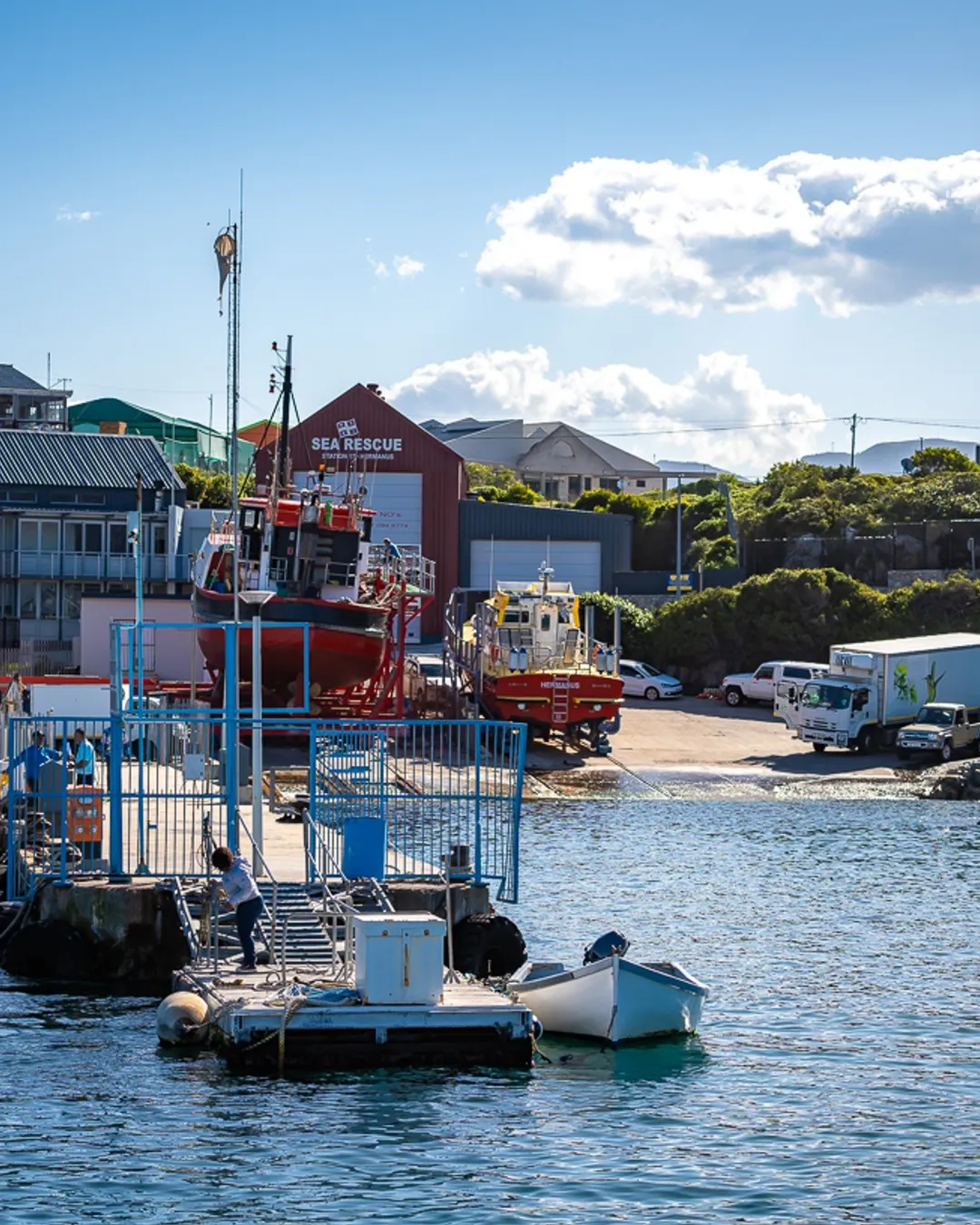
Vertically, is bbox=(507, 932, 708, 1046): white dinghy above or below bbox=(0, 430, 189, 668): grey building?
below

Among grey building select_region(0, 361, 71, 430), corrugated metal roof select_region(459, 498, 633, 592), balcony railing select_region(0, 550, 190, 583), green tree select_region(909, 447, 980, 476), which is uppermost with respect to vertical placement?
grey building select_region(0, 361, 71, 430)

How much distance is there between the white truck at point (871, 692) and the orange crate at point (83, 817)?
28.1 meters

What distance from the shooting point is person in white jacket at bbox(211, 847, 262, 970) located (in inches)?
802

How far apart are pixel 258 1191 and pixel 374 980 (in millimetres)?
3694

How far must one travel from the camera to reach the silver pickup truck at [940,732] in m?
48.0

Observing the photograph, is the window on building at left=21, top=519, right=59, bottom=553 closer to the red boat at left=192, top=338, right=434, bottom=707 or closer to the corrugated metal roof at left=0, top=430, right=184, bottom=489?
the corrugated metal roof at left=0, top=430, right=184, bottom=489

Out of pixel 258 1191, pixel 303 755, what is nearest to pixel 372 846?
pixel 258 1191

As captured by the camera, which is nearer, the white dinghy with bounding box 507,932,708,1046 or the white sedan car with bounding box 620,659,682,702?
the white dinghy with bounding box 507,932,708,1046

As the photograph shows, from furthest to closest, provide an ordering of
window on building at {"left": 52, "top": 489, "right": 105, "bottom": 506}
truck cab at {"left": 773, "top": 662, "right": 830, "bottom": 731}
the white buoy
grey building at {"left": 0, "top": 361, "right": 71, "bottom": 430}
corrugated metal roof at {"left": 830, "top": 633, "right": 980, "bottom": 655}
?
grey building at {"left": 0, "top": 361, "right": 71, "bottom": 430}
window on building at {"left": 52, "top": 489, "right": 105, "bottom": 506}
truck cab at {"left": 773, "top": 662, "right": 830, "bottom": 731}
corrugated metal roof at {"left": 830, "top": 633, "right": 980, "bottom": 655}
the white buoy

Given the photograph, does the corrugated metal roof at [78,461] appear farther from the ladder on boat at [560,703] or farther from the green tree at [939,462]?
the green tree at [939,462]

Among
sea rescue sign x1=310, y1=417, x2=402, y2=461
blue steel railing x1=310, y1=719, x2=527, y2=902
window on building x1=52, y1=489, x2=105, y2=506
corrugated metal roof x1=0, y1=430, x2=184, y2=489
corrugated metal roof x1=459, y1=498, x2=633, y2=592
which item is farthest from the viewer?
corrugated metal roof x1=459, y1=498, x2=633, y2=592

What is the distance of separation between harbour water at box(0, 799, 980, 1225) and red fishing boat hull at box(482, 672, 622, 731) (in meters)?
21.6

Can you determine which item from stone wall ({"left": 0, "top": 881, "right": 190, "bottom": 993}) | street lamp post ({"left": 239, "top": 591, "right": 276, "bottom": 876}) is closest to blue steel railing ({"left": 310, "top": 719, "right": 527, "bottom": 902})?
street lamp post ({"left": 239, "top": 591, "right": 276, "bottom": 876})

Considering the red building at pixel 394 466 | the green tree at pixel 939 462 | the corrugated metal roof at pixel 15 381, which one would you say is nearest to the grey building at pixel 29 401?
the corrugated metal roof at pixel 15 381
